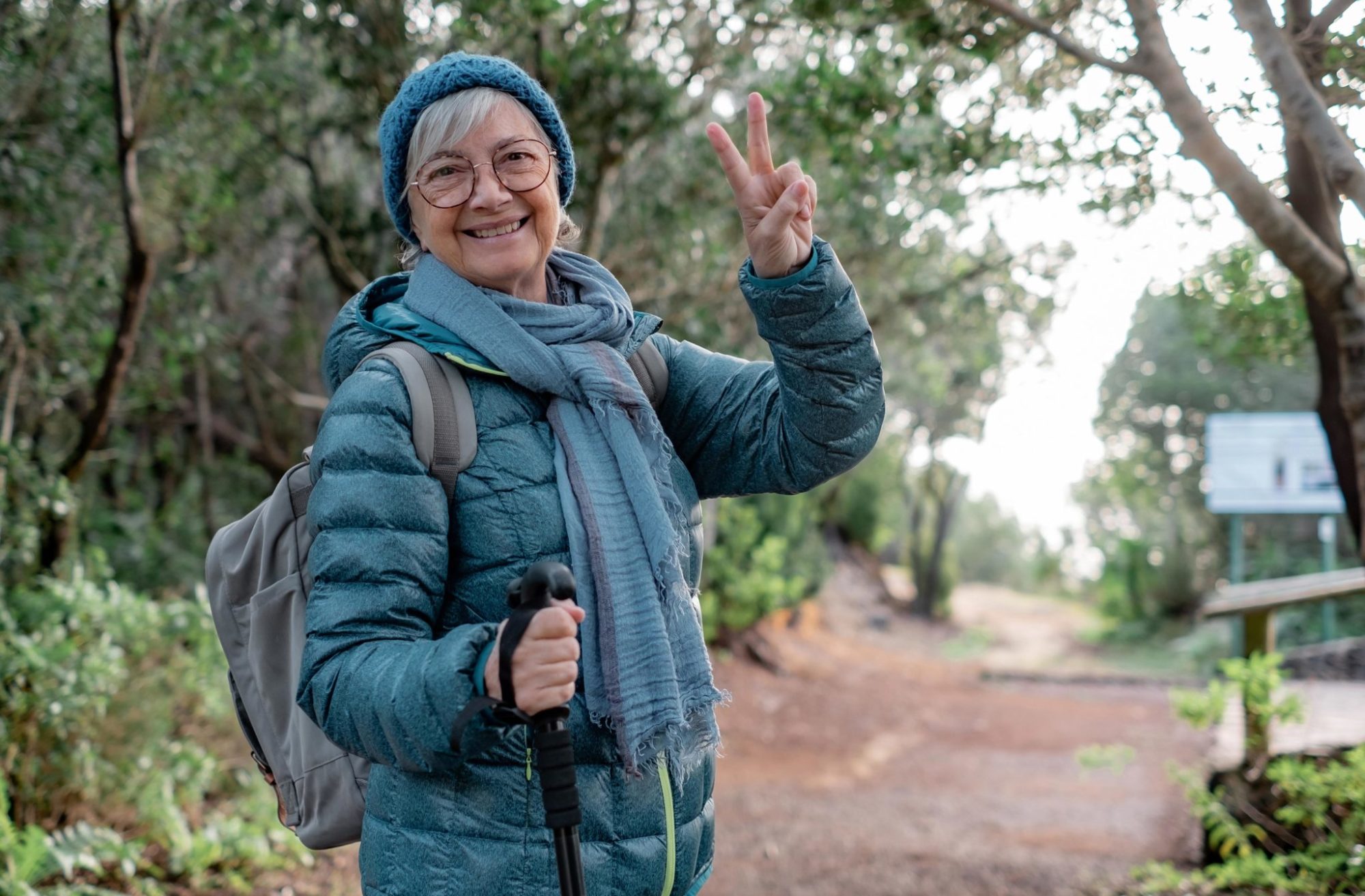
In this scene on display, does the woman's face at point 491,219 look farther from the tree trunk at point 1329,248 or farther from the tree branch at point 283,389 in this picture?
the tree branch at point 283,389

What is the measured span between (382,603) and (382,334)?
46cm

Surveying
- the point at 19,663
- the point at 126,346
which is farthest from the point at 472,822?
the point at 126,346

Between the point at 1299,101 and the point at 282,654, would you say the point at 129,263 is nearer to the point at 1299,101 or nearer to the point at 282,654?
the point at 282,654

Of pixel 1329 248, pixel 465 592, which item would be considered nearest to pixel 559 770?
Result: pixel 465 592

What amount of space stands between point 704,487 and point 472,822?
2.55ft

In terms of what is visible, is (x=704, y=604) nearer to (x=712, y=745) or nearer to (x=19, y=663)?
(x=19, y=663)

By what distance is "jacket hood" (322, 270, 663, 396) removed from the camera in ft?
5.67

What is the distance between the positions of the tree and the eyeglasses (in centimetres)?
206

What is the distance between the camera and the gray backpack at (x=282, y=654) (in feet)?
6.11

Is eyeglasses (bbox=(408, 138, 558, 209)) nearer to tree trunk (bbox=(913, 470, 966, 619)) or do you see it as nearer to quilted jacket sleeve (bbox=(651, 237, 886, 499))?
quilted jacket sleeve (bbox=(651, 237, 886, 499))

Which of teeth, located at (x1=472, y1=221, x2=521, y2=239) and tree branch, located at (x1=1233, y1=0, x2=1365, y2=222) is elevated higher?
tree branch, located at (x1=1233, y1=0, x2=1365, y2=222)

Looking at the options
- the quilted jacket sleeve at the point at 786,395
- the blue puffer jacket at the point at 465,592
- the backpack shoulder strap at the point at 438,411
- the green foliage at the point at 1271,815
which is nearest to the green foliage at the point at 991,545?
the green foliage at the point at 1271,815

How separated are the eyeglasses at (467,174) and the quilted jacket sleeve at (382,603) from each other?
0.34 m

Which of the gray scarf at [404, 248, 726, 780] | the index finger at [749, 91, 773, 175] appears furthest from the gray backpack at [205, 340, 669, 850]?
the index finger at [749, 91, 773, 175]
